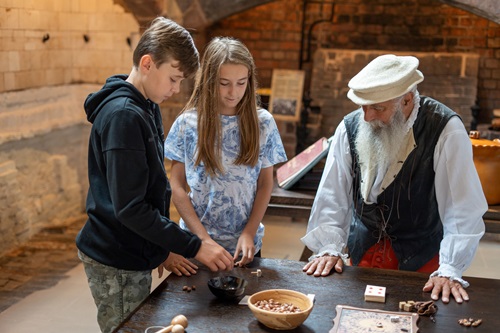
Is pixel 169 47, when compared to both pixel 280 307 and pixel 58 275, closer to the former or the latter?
pixel 280 307

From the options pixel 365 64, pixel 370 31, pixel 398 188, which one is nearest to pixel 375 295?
pixel 398 188

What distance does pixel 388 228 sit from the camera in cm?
299

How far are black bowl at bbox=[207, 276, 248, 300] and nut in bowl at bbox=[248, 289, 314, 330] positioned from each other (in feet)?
0.29

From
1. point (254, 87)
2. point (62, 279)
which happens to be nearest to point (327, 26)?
point (62, 279)

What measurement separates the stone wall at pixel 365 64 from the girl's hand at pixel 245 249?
17.7 feet

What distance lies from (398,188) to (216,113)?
2.67 ft

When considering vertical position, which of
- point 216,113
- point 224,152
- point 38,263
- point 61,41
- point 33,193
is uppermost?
point 61,41

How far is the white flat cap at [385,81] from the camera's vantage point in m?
2.73

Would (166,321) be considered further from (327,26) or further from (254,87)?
(327,26)

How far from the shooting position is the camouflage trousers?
256cm

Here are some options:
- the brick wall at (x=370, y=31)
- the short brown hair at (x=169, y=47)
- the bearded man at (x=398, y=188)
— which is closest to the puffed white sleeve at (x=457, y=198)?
the bearded man at (x=398, y=188)

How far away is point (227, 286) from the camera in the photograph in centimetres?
243

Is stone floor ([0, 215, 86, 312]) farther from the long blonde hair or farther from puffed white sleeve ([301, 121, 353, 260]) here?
puffed white sleeve ([301, 121, 353, 260])

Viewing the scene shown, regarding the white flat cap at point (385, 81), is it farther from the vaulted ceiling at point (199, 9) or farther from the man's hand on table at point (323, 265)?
the vaulted ceiling at point (199, 9)
